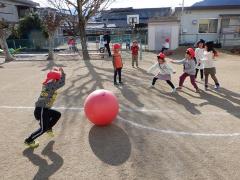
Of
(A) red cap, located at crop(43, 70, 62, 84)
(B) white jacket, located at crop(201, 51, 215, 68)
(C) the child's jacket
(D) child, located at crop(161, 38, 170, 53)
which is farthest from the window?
(C) the child's jacket

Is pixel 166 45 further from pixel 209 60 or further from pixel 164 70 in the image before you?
pixel 164 70

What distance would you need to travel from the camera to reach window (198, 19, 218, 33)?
24.5 m

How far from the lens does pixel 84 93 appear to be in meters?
8.41

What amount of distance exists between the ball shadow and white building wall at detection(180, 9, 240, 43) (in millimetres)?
20738

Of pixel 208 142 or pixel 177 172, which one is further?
pixel 208 142

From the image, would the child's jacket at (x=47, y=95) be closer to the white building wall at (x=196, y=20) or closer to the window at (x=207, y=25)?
the white building wall at (x=196, y=20)

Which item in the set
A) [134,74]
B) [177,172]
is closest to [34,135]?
[177,172]

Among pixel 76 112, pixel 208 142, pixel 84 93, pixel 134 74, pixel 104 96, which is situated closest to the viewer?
pixel 208 142

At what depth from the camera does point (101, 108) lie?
5281 mm

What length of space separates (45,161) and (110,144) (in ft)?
3.92

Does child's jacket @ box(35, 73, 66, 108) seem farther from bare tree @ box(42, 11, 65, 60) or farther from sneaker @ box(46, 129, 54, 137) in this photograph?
bare tree @ box(42, 11, 65, 60)

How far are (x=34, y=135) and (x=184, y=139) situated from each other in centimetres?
284

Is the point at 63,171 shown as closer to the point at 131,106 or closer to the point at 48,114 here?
the point at 48,114

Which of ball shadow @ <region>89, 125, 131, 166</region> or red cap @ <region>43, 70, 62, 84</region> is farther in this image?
red cap @ <region>43, 70, 62, 84</region>
